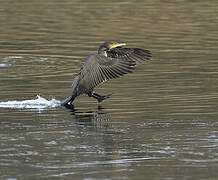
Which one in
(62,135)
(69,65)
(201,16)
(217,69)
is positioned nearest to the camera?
(62,135)

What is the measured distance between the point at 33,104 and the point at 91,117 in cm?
123

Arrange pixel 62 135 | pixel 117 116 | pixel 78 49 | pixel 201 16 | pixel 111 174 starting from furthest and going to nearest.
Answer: pixel 201 16 < pixel 78 49 < pixel 117 116 < pixel 62 135 < pixel 111 174

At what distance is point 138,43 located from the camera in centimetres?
1980

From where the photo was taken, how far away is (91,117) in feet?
37.2

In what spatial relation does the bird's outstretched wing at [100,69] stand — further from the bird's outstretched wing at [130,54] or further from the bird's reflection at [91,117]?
the bird's outstretched wing at [130,54]

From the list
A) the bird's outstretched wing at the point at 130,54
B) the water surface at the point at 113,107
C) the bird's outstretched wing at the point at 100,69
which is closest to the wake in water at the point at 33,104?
the water surface at the point at 113,107

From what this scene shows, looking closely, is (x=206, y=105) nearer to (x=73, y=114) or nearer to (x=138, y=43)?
(x=73, y=114)

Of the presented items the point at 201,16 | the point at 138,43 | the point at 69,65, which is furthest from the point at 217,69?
the point at 201,16

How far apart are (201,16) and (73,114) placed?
568 inches

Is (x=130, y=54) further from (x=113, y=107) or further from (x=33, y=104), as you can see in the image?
(x=33, y=104)

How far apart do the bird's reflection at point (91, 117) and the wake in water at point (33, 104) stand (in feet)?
0.73

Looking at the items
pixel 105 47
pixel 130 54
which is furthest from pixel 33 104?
pixel 130 54

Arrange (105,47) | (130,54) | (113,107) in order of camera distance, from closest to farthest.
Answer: (113,107)
(105,47)
(130,54)

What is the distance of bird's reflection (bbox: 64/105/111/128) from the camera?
1083 cm
